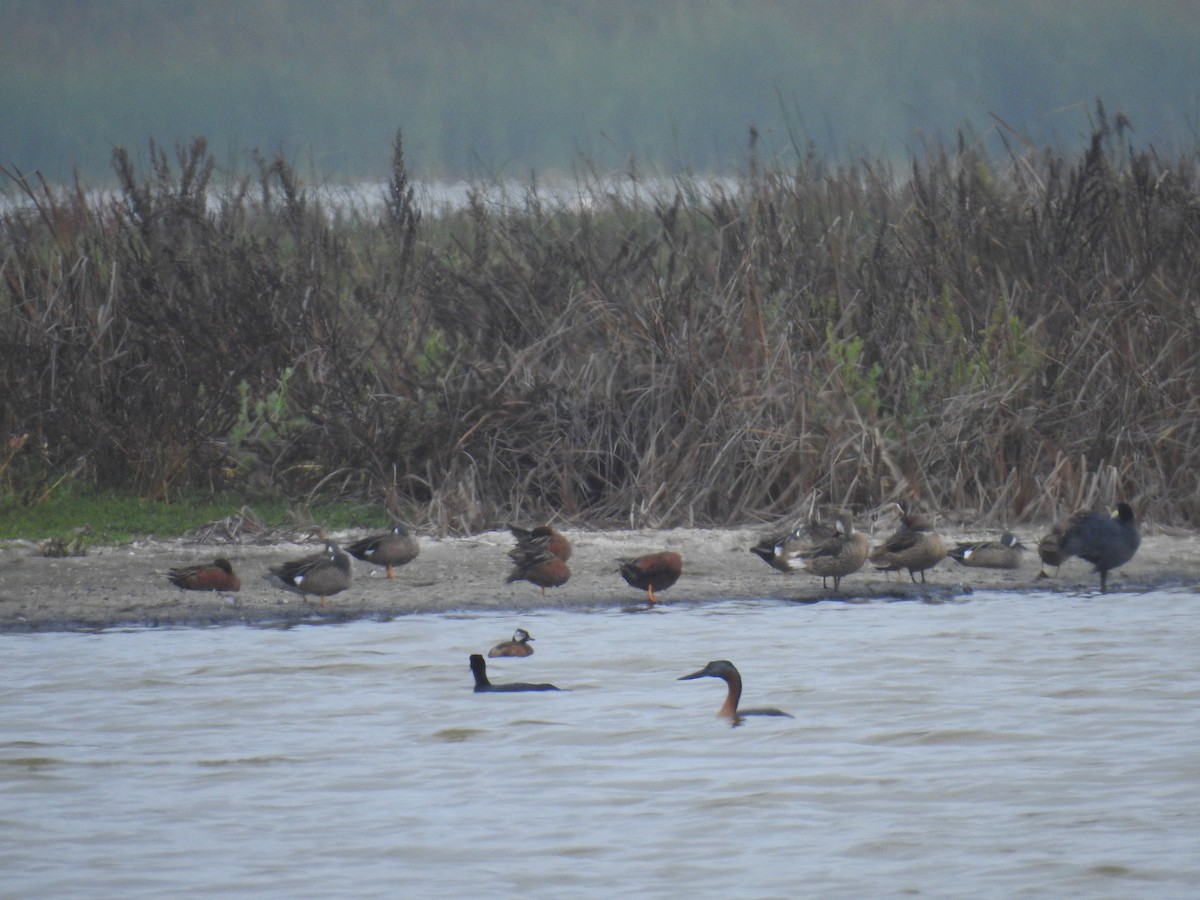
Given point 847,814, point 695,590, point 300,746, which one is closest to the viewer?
point 847,814

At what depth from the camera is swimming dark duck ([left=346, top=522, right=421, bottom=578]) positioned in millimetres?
10203

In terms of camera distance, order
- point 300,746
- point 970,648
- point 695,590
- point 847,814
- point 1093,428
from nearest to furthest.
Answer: point 847,814
point 300,746
point 970,648
point 695,590
point 1093,428

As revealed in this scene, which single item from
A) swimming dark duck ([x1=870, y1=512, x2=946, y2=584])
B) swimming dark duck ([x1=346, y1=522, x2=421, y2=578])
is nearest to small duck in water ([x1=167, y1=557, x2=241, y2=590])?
swimming dark duck ([x1=346, y1=522, x2=421, y2=578])

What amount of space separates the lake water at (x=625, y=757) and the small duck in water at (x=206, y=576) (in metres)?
0.37

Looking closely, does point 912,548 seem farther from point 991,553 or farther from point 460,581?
point 460,581

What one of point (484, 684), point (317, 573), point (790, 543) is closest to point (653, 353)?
point (790, 543)

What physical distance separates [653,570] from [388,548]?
1.50 metres

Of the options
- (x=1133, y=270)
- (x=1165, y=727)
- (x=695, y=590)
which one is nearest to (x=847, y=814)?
(x=1165, y=727)

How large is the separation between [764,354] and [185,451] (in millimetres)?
3719

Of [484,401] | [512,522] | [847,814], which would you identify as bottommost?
[847,814]

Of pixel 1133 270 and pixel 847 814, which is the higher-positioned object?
pixel 1133 270

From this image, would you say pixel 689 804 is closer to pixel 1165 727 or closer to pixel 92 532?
pixel 1165 727

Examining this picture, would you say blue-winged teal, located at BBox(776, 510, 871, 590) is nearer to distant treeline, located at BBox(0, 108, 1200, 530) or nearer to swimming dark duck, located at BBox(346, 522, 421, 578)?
distant treeline, located at BBox(0, 108, 1200, 530)

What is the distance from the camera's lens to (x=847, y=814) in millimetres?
→ 6234
